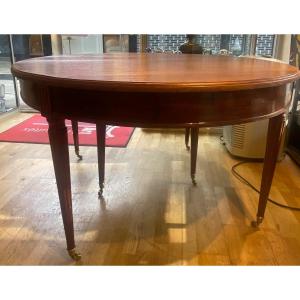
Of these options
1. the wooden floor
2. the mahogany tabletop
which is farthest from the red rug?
the mahogany tabletop

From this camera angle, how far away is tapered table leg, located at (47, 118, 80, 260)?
0.95m

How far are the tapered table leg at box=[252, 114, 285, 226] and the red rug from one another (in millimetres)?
1227

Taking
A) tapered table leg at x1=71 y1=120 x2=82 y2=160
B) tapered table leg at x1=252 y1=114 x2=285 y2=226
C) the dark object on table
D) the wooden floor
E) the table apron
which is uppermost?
the dark object on table

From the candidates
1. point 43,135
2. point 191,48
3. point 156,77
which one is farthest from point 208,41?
point 156,77

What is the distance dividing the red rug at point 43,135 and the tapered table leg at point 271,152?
1.23 metres

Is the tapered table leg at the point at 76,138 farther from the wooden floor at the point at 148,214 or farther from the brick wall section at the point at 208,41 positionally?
the brick wall section at the point at 208,41

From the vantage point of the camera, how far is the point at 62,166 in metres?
1.01

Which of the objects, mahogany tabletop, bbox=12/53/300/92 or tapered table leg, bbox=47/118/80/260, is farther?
tapered table leg, bbox=47/118/80/260

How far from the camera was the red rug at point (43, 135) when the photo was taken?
237 centimetres

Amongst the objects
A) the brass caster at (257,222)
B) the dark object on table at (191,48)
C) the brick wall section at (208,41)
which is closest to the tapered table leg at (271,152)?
the brass caster at (257,222)

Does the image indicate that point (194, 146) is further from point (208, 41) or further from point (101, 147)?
point (208, 41)

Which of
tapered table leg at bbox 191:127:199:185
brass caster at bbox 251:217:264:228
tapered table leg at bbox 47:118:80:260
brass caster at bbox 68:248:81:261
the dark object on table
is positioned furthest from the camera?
the dark object on table

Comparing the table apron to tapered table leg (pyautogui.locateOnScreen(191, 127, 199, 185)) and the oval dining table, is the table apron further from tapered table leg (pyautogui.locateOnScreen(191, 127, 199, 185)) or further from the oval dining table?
tapered table leg (pyautogui.locateOnScreen(191, 127, 199, 185))

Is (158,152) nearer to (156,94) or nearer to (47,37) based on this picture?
(156,94)
